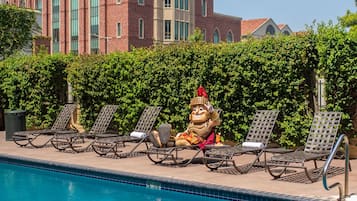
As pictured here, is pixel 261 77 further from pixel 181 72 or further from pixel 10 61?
pixel 10 61

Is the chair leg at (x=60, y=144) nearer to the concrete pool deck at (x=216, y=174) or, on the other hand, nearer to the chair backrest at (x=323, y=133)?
the concrete pool deck at (x=216, y=174)

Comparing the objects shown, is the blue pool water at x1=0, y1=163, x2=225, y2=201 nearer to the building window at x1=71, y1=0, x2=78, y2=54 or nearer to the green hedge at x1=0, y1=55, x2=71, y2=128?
the green hedge at x1=0, y1=55, x2=71, y2=128

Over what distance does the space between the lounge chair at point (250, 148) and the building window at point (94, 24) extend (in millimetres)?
48093

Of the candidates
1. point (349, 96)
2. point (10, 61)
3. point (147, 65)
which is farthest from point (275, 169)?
point (10, 61)

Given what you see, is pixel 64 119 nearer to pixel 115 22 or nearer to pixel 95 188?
pixel 95 188

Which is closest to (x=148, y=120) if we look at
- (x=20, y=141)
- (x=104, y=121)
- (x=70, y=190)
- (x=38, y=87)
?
(x=104, y=121)

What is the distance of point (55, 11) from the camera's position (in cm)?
6241

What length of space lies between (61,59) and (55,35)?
45.6m

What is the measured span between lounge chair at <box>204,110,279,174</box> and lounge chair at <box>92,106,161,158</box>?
2166mm

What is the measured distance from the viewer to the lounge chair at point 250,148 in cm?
970

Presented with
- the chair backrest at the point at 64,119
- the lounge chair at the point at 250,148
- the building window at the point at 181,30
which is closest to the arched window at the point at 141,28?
the building window at the point at 181,30

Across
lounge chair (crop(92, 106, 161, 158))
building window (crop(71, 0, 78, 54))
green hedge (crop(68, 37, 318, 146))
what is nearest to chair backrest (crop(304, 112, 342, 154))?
green hedge (crop(68, 37, 318, 146))

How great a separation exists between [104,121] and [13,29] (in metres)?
17.3

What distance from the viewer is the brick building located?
183 ft
